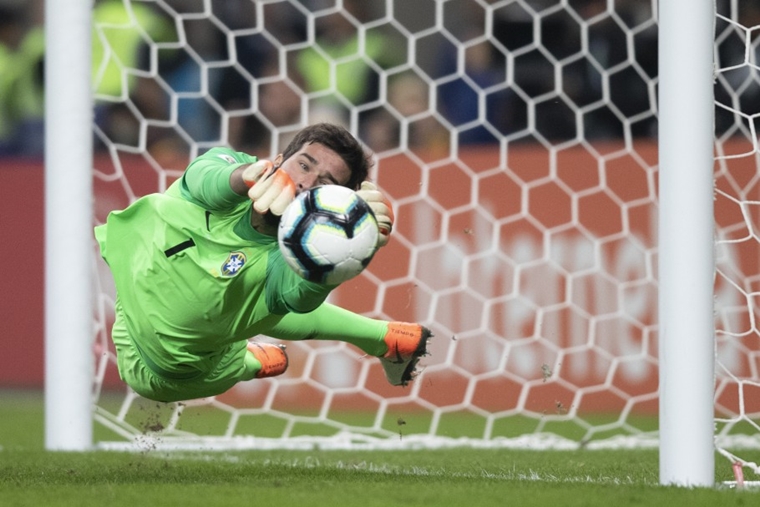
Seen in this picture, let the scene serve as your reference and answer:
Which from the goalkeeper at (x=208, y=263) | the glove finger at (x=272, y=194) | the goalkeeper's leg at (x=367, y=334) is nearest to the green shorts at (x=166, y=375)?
the goalkeeper at (x=208, y=263)

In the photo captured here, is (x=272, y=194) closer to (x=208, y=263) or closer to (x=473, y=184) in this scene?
(x=208, y=263)

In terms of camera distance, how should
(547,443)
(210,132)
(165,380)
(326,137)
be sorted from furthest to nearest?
(210,132), (547,443), (165,380), (326,137)

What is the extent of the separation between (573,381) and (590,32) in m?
2.07

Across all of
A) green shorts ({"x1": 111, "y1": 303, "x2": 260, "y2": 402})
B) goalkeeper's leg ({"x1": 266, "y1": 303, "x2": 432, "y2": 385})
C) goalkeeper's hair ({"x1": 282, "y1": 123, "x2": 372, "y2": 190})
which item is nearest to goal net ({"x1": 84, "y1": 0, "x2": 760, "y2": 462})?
goalkeeper's leg ({"x1": 266, "y1": 303, "x2": 432, "y2": 385})

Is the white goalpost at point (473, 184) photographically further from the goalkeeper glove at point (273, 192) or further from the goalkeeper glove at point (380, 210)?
the goalkeeper glove at point (273, 192)

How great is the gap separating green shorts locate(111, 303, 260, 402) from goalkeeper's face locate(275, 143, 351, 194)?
0.76 m

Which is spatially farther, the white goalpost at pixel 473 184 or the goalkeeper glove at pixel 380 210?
the white goalpost at pixel 473 184

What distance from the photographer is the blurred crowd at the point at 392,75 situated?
22.4 ft

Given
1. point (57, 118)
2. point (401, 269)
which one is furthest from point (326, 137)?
point (401, 269)

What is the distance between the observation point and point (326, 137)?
3.89 m

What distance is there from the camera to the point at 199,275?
387cm

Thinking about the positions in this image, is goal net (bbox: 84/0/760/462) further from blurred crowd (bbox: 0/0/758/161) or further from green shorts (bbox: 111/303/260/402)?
green shorts (bbox: 111/303/260/402)

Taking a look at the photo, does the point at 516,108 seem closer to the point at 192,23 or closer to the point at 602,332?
the point at 602,332

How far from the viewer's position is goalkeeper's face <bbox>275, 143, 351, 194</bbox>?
3.79 meters
